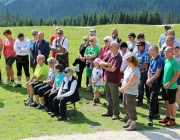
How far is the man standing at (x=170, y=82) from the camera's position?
314 inches

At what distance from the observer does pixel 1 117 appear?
29.6ft

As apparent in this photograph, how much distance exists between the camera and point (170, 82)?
8008mm

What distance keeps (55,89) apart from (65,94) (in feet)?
2.33

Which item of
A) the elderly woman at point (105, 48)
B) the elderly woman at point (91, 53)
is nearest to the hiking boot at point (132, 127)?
the elderly woman at point (105, 48)

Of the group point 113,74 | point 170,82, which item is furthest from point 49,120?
point 170,82

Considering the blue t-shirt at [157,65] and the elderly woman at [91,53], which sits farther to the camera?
the elderly woman at [91,53]

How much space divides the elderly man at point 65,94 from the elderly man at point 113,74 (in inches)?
38.4

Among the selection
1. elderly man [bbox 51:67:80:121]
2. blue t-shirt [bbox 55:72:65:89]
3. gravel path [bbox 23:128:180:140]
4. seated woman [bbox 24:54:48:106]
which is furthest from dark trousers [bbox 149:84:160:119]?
seated woman [bbox 24:54:48:106]

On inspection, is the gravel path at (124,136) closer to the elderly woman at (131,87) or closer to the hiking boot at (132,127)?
the hiking boot at (132,127)

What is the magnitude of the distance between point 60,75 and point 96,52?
7.30ft

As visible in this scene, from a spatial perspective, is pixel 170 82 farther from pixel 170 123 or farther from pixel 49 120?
pixel 49 120

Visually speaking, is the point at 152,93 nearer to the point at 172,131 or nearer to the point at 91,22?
the point at 172,131

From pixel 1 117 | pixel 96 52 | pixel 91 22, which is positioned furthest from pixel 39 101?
pixel 91 22

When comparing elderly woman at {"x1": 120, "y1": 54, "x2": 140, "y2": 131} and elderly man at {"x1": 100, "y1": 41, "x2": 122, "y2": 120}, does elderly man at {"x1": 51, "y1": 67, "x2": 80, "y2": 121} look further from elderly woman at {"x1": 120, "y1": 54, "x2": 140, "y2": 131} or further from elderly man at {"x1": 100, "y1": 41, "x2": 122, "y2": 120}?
A: elderly woman at {"x1": 120, "y1": 54, "x2": 140, "y2": 131}
